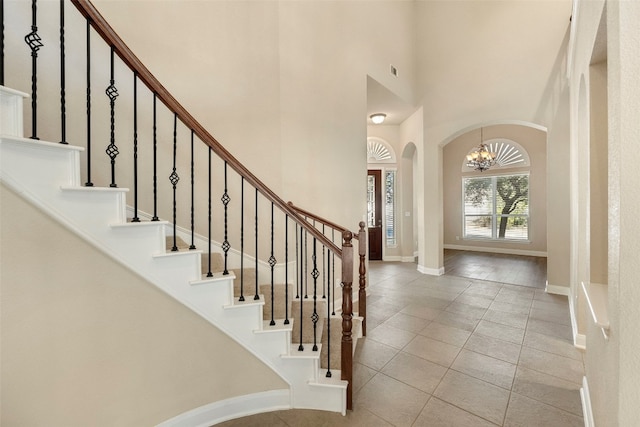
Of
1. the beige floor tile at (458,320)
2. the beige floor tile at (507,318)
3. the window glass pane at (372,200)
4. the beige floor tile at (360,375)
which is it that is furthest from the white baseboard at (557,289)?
the beige floor tile at (360,375)

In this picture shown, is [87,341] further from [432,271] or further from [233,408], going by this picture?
[432,271]

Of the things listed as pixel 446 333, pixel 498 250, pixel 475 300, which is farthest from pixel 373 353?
pixel 498 250

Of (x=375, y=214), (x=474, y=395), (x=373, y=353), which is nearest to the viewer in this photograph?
(x=474, y=395)

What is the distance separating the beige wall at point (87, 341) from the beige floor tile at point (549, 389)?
7.44 feet

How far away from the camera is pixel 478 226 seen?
8227 mm

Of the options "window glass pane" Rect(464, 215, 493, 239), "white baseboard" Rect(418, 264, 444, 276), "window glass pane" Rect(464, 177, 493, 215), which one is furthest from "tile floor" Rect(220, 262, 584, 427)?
"window glass pane" Rect(464, 177, 493, 215)

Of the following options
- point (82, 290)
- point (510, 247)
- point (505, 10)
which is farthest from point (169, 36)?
point (510, 247)

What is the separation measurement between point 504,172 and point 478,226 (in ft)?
5.52

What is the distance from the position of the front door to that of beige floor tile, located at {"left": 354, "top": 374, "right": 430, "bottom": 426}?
15.5 ft

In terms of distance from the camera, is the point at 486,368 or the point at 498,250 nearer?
the point at 486,368

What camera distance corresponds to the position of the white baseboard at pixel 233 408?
182cm

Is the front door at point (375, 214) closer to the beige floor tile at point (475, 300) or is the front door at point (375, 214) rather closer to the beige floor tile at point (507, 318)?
the beige floor tile at point (475, 300)

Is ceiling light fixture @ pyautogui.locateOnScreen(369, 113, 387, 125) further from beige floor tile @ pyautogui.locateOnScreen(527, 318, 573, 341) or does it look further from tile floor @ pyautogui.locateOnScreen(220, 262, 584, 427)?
beige floor tile @ pyautogui.locateOnScreen(527, 318, 573, 341)

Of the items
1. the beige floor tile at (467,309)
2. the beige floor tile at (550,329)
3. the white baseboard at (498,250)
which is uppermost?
the white baseboard at (498,250)
